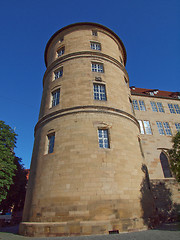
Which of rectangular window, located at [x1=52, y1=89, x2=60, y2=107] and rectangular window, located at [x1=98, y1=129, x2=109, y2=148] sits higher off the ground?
rectangular window, located at [x1=52, y1=89, x2=60, y2=107]

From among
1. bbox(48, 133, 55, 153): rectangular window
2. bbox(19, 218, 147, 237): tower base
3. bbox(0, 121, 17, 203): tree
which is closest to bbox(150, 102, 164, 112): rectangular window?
bbox(48, 133, 55, 153): rectangular window

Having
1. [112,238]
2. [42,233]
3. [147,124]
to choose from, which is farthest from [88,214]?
[147,124]

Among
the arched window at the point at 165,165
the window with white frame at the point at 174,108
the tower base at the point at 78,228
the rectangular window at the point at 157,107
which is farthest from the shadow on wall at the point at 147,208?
the window with white frame at the point at 174,108

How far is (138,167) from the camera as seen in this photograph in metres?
11.9

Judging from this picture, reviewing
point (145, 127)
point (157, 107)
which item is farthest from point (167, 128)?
point (145, 127)

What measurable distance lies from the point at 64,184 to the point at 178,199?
12758 mm

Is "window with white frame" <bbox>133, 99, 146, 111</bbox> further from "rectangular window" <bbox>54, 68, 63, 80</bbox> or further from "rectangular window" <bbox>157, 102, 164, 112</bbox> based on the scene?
"rectangular window" <bbox>54, 68, 63, 80</bbox>

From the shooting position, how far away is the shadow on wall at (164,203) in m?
14.6

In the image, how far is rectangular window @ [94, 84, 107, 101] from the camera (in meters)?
13.7

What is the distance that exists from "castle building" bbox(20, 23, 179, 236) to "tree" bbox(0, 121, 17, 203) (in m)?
3.07

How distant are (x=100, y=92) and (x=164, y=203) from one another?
41.0 ft

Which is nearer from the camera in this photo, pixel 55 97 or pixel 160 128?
pixel 55 97

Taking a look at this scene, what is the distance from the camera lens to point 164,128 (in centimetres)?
2228

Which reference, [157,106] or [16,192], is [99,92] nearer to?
[157,106]
